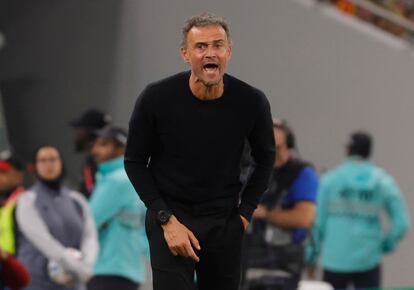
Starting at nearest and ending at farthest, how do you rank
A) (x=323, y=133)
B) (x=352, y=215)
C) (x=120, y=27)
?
(x=352, y=215) → (x=120, y=27) → (x=323, y=133)

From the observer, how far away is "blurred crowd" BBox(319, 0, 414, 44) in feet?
46.3

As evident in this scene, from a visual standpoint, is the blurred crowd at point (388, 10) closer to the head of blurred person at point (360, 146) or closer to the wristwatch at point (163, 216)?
the head of blurred person at point (360, 146)

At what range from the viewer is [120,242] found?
8305mm

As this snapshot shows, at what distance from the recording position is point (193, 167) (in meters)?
4.74

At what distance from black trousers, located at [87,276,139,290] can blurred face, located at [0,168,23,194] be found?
51.7 inches

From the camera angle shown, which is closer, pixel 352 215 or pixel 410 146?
pixel 352 215

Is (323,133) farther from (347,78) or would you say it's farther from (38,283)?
(38,283)

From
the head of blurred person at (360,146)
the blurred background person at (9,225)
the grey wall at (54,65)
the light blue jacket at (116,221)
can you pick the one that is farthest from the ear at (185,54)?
the grey wall at (54,65)

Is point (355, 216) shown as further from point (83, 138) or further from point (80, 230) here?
point (80, 230)

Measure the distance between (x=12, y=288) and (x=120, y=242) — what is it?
246cm

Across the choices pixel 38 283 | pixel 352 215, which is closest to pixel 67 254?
pixel 38 283

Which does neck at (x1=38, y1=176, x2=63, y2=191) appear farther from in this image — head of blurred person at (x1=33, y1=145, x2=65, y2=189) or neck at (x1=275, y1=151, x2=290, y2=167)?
neck at (x1=275, y1=151, x2=290, y2=167)

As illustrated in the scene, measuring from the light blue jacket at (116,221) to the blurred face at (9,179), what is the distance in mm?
1180

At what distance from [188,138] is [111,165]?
360 centimetres
